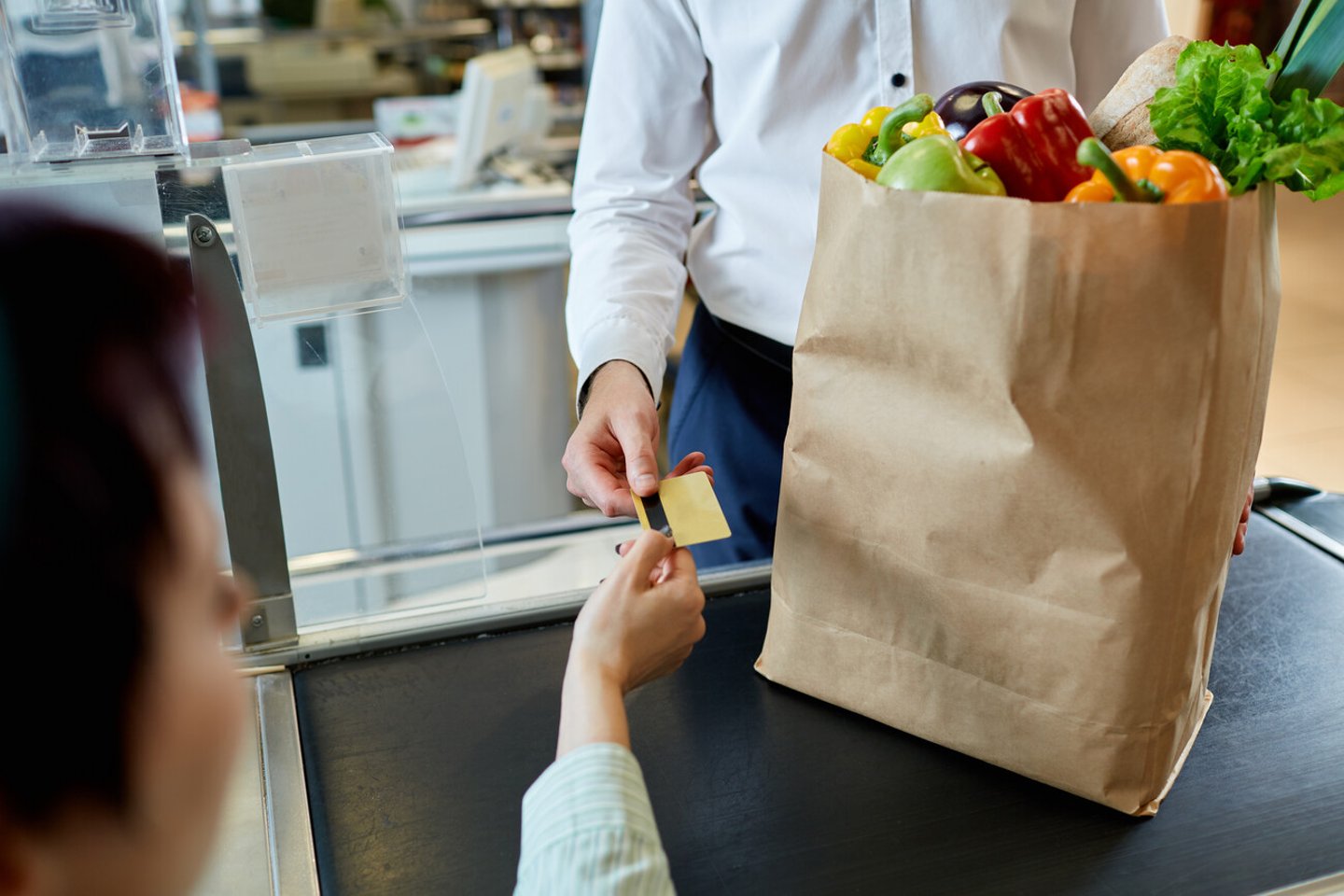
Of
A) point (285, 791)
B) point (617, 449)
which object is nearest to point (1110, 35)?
point (617, 449)

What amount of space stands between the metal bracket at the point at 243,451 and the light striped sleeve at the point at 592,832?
40cm

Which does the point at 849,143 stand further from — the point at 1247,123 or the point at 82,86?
the point at 82,86

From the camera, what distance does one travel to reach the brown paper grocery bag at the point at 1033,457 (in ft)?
2.21

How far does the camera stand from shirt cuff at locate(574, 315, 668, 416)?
3.75 feet

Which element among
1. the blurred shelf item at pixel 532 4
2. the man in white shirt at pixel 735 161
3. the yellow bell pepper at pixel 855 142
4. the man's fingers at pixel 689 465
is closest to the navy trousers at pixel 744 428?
the man in white shirt at pixel 735 161

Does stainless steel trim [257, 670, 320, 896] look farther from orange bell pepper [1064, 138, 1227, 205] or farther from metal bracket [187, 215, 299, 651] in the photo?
orange bell pepper [1064, 138, 1227, 205]

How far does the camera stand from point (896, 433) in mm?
783

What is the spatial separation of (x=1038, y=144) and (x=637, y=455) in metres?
0.39

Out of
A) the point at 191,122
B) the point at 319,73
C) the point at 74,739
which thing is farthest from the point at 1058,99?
the point at 319,73

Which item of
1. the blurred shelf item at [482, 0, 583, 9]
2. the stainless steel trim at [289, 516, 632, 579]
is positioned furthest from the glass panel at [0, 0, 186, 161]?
the blurred shelf item at [482, 0, 583, 9]

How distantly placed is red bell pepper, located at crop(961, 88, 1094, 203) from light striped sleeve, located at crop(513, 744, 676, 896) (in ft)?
1.55

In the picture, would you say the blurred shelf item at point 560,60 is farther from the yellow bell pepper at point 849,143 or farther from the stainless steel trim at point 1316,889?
the stainless steel trim at point 1316,889

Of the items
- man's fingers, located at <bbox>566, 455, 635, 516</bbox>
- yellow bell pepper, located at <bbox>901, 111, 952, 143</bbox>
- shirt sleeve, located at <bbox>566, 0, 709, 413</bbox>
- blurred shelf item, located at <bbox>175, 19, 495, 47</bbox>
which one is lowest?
blurred shelf item, located at <bbox>175, 19, 495, 47</bbox>

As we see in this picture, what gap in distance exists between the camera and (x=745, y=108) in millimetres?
1235
